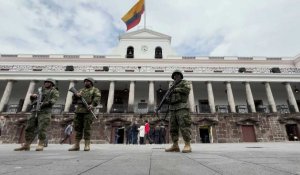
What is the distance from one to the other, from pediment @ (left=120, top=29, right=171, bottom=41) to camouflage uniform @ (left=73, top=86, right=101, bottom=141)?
25458mm

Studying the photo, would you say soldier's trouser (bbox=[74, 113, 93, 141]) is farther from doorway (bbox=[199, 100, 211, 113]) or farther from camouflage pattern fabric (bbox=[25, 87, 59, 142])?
doorway (bbox=[199, 100, 211, 113])

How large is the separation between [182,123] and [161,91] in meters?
16.7

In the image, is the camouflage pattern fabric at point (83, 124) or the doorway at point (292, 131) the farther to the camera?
the doorway at point (292, 131)

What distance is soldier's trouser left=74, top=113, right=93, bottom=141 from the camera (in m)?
5.45

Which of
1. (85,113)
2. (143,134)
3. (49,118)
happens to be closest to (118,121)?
(143,134)

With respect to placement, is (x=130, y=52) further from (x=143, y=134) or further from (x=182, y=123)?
(x=182, y=123)

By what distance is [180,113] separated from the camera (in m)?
4.99

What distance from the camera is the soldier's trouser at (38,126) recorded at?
547cm

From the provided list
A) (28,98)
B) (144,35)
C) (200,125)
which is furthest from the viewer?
(144,35)

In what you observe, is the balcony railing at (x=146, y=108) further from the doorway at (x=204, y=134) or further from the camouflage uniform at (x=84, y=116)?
the camouflage uniform at (x=84, y=116)

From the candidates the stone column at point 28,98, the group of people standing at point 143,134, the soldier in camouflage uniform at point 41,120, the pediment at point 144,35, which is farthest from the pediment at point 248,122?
the stone column at point 28,98

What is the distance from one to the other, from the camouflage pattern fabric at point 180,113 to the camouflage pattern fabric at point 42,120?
12.7ft

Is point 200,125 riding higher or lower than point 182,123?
higher

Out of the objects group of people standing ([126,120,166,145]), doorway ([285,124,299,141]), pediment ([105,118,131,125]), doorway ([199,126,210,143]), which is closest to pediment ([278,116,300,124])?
doorway ([285,124,299,141])
